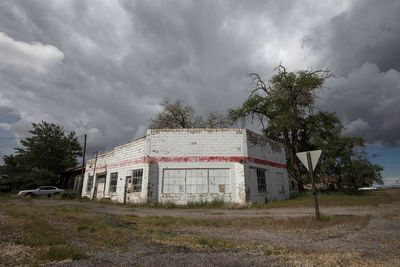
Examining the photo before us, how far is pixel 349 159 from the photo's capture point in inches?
1038

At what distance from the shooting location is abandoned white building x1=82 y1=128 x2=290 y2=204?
14.3 meters

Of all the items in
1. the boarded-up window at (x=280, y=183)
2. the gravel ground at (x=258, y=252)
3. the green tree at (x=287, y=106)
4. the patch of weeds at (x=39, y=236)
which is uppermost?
the green tree at (x=287, y=106)

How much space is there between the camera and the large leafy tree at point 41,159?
2811 centimetres


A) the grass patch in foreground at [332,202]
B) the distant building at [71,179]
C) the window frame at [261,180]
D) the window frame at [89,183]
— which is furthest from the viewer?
the distant building at [71,179]

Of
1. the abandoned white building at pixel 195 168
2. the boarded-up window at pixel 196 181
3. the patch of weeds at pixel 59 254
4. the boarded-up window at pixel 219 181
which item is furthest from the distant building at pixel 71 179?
the patch of weeds at pixel 59 254

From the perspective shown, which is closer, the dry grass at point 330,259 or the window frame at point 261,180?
the dry grass at point 330,259

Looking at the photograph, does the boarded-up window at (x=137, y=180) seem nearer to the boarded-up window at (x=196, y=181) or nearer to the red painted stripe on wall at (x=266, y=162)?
the boarded-up window at (x=196, y=181)

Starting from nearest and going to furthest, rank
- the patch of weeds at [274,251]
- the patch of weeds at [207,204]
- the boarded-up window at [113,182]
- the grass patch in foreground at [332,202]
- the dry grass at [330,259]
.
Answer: the dry grass at [330,259], the patch of weeds at [274,251], the grass patch in foreground at [332,202], the patch of weeds at [207,204], the boarded-up window at [113,182]

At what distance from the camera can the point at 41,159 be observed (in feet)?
96.8

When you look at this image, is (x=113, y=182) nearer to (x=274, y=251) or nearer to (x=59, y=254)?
(x=59, y=254)

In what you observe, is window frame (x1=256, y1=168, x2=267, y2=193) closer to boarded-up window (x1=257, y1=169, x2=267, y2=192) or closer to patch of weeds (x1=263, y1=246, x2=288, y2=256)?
boarded-up window (x1=257, y1=169, x2=267, y2=192)

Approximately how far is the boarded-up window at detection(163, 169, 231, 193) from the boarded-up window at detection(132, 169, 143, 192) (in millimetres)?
2027

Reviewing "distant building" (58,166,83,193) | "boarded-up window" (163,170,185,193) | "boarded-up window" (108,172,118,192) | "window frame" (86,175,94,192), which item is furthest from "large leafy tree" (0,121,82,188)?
"boarded-up window" (163,170,185,193)

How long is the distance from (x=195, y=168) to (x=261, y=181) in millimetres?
5438
